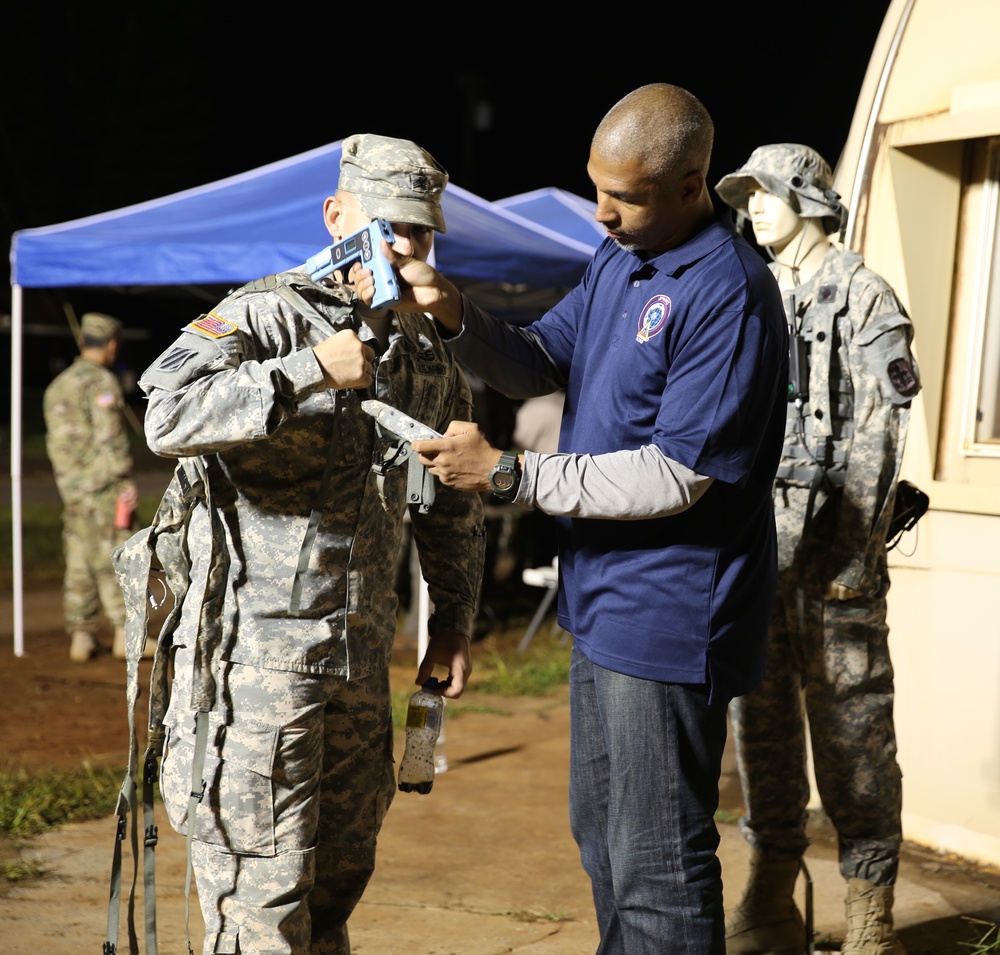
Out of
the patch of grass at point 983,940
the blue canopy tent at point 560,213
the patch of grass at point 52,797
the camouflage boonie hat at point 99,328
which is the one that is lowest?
the patch of grass at point 52,797

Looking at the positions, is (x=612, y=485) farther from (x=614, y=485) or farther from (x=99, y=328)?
(x=99, y=328)

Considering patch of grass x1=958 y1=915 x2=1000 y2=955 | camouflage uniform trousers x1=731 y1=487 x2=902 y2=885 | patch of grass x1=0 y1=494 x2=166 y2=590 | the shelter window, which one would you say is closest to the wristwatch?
camouflage uniform trousers x1=731 y1=487 x2=902 y2=885

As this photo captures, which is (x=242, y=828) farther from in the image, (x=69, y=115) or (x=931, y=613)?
(x=69, y=115)

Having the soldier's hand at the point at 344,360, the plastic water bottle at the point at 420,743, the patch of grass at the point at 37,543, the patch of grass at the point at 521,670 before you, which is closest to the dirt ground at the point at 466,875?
the patch of grass at the point at 521,670

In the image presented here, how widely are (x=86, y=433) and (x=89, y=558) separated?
0.81 meters

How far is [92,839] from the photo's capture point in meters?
4.49

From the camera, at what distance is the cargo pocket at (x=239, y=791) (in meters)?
2.27

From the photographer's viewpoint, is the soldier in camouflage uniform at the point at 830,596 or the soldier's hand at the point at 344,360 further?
the soldier in camouflage uniform at the point at 830,596

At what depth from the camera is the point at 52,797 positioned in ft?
15.8

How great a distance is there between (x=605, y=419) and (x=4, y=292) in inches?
1309

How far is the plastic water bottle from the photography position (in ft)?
8.40

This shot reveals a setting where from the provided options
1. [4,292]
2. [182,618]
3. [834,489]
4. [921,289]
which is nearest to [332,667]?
[182,618]

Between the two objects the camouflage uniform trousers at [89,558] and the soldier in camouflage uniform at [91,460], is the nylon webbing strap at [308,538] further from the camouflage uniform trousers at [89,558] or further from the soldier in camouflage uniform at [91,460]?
the camouflage uniform trousers at [89,558]

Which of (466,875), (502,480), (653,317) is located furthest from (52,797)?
(653,317)
